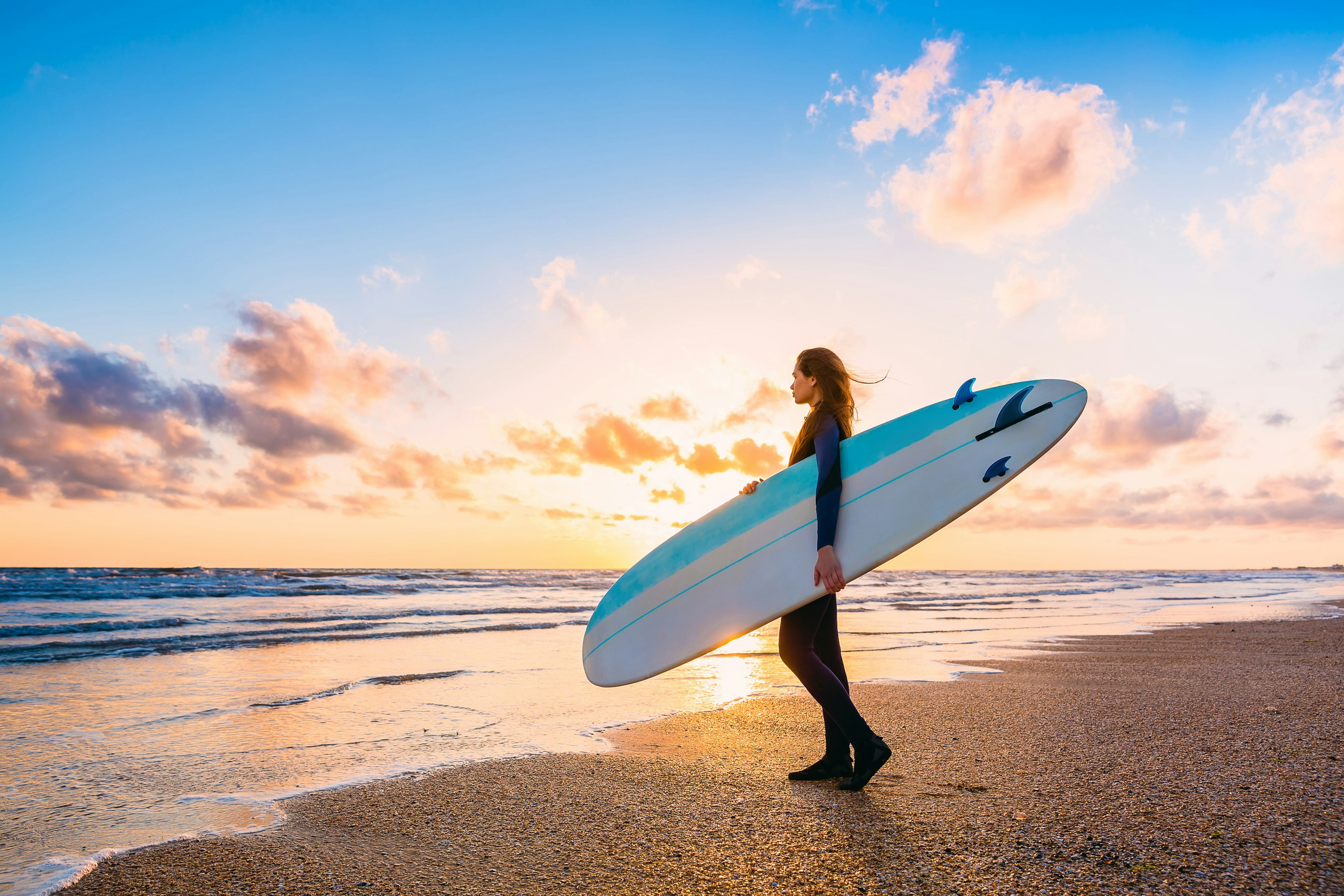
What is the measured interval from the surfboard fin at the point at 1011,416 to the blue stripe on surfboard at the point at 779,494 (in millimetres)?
119

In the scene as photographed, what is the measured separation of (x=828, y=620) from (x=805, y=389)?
955 mm

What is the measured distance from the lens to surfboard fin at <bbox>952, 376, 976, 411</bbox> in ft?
11.0

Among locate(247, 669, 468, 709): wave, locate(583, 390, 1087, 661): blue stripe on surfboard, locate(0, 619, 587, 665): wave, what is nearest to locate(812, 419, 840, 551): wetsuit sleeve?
locate(583, 390, 1087, 661): blue stripe on surfboard

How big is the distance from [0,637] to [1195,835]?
39.2 ft

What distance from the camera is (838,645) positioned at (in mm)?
2771

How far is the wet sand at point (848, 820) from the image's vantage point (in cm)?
187

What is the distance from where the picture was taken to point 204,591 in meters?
17.2

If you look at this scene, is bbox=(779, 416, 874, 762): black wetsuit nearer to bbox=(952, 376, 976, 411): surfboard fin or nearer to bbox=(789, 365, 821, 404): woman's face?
bbox=(789, 365, 821, 404): woman's face

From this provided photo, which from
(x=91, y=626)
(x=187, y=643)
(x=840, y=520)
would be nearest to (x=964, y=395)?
(x=840, y=520)

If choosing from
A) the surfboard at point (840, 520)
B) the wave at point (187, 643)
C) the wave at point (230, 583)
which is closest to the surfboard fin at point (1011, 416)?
the surfboard at point (840, 520)

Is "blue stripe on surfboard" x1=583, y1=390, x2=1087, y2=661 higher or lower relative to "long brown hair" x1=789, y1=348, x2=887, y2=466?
lower

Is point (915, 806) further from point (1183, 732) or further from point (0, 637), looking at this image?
point (0, 637)

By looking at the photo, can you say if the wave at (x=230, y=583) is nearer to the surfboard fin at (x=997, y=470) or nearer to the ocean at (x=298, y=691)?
the ocean at (x=298, y=691)

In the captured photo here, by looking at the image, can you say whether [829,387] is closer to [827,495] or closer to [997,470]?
[827,495]
